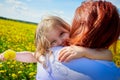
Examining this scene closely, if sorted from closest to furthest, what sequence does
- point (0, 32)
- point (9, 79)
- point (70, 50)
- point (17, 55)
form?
point (70, 50) < point (17, 55) < point (9, 79) < point (0, 32)

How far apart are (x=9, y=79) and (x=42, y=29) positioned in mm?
2382

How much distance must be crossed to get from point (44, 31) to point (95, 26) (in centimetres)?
34

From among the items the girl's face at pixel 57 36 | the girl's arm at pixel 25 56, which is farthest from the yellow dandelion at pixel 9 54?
the girl's face at pixel 57 36

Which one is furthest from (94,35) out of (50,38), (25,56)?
(25,56)

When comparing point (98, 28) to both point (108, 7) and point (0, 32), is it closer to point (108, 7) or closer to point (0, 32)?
point (108, 7)

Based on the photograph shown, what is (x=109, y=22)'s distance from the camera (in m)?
2.73

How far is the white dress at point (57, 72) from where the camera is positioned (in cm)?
273

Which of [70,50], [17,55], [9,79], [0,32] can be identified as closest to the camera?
[70,50]

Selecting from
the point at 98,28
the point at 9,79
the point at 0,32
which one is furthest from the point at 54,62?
the point at 0,32

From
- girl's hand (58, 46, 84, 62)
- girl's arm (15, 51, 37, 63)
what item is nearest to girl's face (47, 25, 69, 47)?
girl's hand (58, 46, 84, 62)

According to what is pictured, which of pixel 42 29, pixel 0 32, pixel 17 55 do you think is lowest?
pixel 0 32

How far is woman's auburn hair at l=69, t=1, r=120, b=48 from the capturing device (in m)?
2.70

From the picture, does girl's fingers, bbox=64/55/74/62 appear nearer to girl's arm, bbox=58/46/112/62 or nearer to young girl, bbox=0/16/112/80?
girl's arm, bbox=58/46/112/62

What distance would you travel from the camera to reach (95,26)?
8.83 ft
